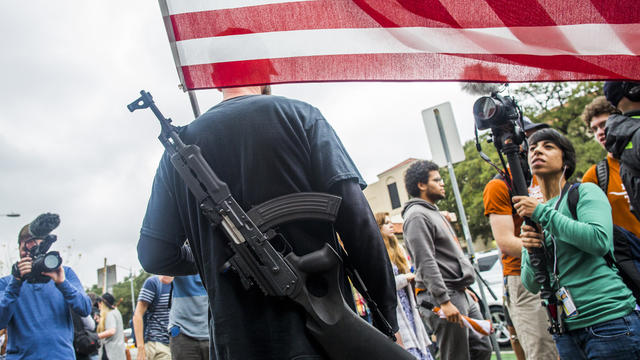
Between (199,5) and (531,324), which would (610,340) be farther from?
(199,5)

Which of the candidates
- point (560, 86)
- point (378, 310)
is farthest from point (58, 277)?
point (560, 86)

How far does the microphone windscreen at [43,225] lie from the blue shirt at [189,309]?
1.22 metres

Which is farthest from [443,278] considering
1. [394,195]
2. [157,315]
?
[394,195]

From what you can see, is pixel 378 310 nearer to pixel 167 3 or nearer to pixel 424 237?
pixel 167 3

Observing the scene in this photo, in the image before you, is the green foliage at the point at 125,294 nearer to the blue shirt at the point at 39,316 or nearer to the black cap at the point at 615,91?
the blue shirt at the point at 39,316

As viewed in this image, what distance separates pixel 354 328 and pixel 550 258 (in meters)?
1.75

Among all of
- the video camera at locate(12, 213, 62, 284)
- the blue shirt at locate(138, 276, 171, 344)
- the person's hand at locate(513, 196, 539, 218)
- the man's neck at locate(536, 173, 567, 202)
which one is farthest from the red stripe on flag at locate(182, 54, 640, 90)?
the blue shirt at locate(138, 276, 171, 344)

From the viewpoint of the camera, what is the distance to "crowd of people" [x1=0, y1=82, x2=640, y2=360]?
5.54 ft

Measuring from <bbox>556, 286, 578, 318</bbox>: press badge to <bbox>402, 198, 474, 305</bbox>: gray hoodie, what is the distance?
4.22 ft

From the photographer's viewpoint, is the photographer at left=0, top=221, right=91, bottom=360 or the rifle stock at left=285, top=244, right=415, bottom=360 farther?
the photographer at left=0, top=221, right=91, bottom=360

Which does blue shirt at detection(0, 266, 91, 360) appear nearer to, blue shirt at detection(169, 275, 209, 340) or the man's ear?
blue shirt at detection(169, 275, 209, 340)

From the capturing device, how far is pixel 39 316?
3.86 metres

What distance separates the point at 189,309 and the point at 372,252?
319 centimetres

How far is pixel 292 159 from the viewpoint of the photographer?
1745mm
